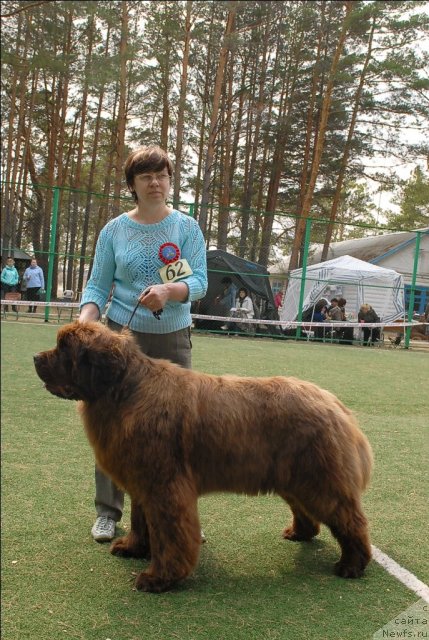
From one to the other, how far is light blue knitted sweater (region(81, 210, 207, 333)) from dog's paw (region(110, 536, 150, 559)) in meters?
1.24

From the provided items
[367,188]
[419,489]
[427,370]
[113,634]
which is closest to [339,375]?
[427,370]

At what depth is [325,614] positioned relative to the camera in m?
2.63

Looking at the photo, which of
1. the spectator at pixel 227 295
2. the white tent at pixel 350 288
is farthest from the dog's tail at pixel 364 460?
the white tent at pixel 350 288

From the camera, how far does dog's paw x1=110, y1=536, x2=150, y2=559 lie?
3.20m

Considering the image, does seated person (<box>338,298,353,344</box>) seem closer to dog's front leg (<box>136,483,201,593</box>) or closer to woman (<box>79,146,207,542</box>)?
woman (<box>79,146,207,542</box>)

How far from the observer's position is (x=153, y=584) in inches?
110

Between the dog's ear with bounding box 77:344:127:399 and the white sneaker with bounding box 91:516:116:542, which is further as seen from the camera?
the white sneaker with bounding box 91:516:116:542

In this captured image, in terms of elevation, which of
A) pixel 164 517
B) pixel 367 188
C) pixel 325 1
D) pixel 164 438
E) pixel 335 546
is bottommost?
pixel 335 546

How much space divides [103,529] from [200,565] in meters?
0.65

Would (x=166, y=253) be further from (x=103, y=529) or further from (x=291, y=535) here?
(x=291, y=535)

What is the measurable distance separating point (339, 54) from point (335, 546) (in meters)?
2.85

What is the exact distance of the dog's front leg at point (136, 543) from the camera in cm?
321

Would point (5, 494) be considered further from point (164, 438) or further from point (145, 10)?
point (145, 10)

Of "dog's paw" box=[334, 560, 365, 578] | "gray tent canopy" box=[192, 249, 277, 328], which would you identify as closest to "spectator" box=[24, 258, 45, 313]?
"gray tent canopy" box=[192, 249, 277, 328]
